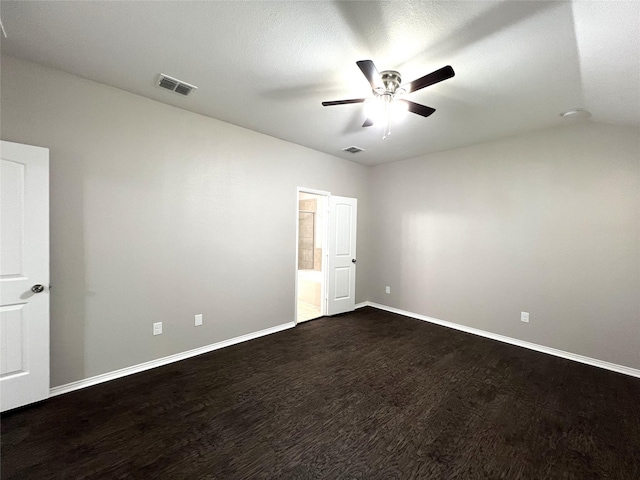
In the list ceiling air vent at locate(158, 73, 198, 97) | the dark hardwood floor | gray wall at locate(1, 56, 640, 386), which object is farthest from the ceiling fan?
the dark hardwood floor

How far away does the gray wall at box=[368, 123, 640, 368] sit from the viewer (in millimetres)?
3010

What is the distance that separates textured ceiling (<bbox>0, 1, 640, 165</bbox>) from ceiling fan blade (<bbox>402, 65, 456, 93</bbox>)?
24 cm

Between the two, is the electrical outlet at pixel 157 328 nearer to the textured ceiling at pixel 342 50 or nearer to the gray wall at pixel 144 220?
the gray wall at pixel 144 220

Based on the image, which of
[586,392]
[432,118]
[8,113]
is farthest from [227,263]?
[586,392]

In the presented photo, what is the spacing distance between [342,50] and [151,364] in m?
3.49

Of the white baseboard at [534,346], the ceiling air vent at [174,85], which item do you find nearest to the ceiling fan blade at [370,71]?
the ceiling air vent at [174,85]

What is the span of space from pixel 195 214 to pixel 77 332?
1550mm

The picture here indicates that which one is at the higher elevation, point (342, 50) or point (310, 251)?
point (342, 50)

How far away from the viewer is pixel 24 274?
84.4 inches

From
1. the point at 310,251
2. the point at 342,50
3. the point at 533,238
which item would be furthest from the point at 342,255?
the point at 342,50

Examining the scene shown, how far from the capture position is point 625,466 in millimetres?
1772

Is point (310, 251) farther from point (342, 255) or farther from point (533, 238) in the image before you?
point (533, 238)

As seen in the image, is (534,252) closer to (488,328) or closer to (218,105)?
(488,328)

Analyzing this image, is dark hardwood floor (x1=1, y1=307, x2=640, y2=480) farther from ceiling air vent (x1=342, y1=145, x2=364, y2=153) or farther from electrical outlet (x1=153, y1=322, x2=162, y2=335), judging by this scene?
ceiling air vent (x1=342, y1=145, x2=364, y2=153)
